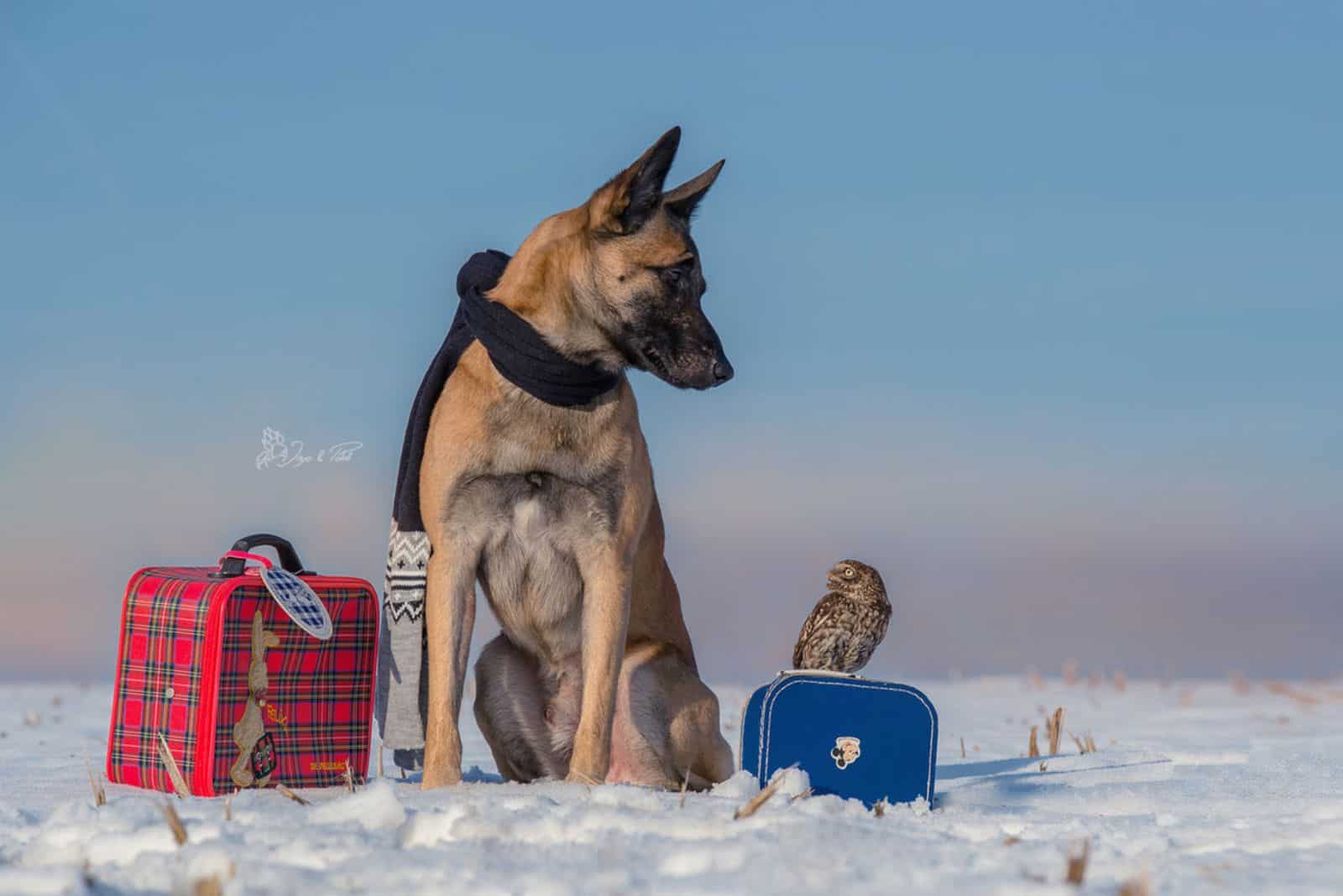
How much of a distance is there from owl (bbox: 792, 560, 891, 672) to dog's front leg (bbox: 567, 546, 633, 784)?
1.98 ft

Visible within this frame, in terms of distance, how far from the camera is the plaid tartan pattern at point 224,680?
14.3 ft

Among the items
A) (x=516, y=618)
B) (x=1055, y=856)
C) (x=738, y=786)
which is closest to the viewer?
(x=1055, y=856)

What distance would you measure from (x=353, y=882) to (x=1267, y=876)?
1931mm

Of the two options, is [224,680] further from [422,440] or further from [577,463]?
[577,463]

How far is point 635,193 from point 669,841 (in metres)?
2.10

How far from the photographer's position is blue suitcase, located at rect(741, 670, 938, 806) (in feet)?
13.5

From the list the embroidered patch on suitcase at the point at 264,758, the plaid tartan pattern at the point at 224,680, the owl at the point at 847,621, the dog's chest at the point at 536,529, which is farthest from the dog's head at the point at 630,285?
the embroidered patch on suitcase at the point at 264,758

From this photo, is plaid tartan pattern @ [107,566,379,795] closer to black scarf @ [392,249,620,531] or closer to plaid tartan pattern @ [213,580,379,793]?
plaid tartan pattern @ [213,580,379,793]


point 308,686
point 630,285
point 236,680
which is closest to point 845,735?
point 630,285

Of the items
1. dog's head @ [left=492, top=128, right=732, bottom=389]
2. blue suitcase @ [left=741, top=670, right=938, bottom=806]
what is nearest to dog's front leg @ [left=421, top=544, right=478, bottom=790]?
dog's head @ [left=492, top=128, right=732, bottom=389]

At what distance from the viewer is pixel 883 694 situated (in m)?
4.19

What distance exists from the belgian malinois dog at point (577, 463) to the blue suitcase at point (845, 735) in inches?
19.4

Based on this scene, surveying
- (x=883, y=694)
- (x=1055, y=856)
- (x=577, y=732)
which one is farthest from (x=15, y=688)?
(x=1055, y=856)

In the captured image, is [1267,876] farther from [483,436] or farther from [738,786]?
[483,436]
